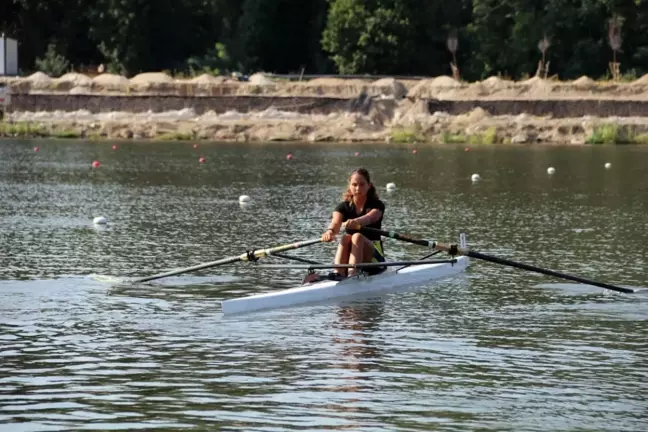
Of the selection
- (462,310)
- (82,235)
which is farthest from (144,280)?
(82,235)

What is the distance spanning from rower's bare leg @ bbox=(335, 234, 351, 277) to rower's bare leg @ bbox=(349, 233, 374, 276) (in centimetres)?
8

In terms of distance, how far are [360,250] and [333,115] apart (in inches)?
2201

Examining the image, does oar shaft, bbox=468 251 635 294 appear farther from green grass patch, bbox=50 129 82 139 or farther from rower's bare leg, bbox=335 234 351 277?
green grass patch, bbox=50 129 82 139

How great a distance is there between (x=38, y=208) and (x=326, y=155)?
2675 centimetres

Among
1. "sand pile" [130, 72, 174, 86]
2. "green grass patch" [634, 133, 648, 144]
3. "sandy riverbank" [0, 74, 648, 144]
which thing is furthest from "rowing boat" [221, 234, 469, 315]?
"sand pile" [130, 72, 174, 86]

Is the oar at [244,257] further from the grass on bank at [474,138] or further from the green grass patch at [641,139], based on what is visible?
the green grass patch at [641,139]

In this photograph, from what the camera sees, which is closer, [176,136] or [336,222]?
[336,222]

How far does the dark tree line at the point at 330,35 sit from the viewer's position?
260 ft

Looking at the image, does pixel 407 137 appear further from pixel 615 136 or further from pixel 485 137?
pixel 615 136

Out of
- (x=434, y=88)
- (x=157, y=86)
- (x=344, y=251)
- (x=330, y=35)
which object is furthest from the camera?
(x=330, y=35)

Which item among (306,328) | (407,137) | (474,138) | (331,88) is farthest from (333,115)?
(306,328)

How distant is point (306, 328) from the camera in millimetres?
17500

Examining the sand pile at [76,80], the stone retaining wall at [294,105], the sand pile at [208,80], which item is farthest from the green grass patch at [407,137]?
the sand pile at [76,80]

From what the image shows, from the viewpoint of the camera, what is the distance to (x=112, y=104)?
79.2 m
